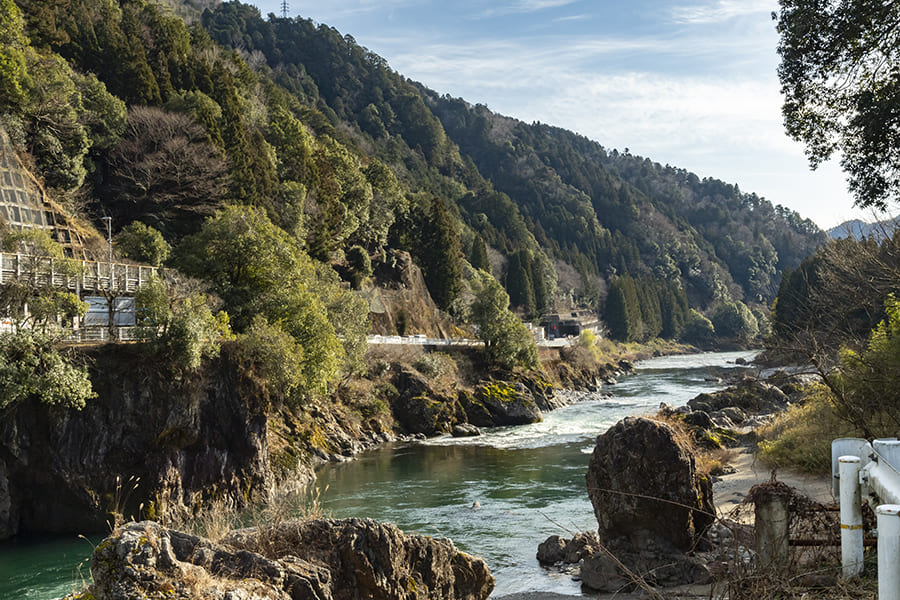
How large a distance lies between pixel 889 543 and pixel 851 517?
142 cm

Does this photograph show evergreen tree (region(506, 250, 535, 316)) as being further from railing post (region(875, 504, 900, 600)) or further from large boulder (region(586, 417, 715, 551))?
railing post (region(875, 504, 900, 600))

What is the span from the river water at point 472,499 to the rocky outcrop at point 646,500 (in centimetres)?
121

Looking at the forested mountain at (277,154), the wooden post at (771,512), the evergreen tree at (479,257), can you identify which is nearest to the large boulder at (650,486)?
the wooden post at (771,512)

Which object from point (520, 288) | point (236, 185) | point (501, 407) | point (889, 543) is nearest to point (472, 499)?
point (889, 543)

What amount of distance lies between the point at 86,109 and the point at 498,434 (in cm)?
3096

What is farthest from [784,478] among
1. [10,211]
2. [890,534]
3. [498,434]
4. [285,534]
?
[10,211]

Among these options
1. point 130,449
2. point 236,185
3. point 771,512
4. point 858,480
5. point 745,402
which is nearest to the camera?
Result: point 858,480

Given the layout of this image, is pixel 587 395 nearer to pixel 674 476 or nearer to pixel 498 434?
pixel 498 434

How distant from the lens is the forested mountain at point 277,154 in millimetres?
41875

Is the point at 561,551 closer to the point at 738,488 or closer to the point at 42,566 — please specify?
the point at 738,488

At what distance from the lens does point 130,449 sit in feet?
82.0

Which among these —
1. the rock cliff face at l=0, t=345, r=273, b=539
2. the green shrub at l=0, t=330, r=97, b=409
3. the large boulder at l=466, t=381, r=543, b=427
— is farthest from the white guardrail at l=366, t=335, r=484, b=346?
the green shrub at l=0, t=330, r=97, b=409

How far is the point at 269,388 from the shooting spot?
101ft

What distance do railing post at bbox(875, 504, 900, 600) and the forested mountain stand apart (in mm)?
32622
